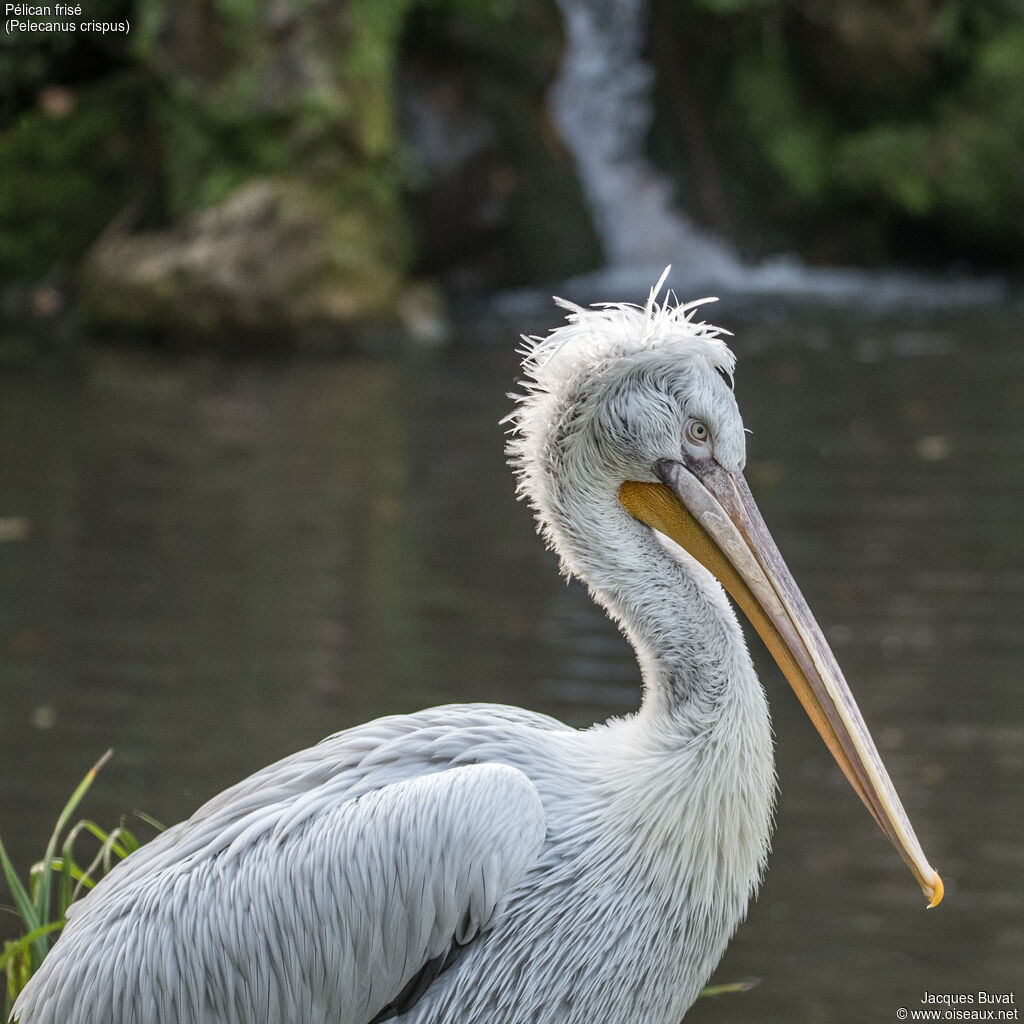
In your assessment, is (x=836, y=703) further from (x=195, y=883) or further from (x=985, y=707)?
(x=985, y=707)

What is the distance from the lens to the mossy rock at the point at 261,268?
13195mm

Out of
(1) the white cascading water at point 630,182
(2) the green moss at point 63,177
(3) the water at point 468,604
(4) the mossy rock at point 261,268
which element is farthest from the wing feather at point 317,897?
(2) the green moss at point 63,177

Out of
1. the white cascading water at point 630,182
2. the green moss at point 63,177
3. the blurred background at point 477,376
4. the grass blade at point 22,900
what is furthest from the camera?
the white cascading water at point 630,182

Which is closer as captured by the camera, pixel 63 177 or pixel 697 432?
pixel 697 432

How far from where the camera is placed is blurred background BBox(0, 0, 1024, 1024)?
5.35m

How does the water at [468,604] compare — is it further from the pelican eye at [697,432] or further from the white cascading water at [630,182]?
the white cascading water at [630,182]

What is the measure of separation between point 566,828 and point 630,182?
1402 centimetres

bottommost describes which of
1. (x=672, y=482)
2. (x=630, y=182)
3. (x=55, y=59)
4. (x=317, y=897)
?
(x=317, y=897)

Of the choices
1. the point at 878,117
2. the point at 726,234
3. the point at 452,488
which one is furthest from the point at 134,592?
the point at 878,117

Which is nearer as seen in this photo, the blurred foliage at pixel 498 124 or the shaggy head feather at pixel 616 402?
the shaggy head feather at pixel 616 402

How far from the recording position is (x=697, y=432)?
2.72 meters

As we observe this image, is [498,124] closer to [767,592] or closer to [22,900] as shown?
[22,900]

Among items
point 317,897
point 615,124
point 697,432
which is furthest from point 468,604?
point 615,124

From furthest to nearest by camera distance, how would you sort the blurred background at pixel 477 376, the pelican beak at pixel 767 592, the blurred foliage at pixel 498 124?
1. the blurred foliage at pixel 498 124
2. the blurred background at pixel 477 376
3. the pelican beak at pixel 767 592
